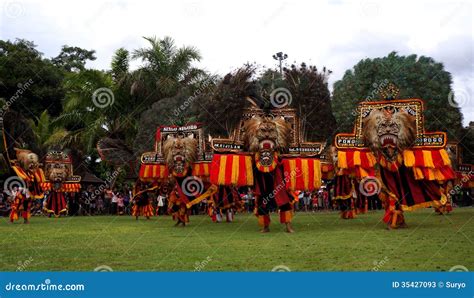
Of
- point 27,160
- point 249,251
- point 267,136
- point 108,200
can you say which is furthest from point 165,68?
point 249,251

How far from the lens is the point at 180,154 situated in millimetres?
16375

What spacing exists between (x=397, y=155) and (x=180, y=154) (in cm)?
623

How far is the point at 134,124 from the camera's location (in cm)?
3025

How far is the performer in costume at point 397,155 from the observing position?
521 inches

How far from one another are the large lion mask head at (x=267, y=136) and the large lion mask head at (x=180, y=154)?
327cm

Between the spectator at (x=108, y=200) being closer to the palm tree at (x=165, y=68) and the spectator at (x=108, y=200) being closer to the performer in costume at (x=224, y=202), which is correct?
the palm tree at (x=165, y=68)

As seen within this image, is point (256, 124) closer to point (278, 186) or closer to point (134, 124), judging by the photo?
point (278, 186)

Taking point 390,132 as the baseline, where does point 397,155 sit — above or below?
below

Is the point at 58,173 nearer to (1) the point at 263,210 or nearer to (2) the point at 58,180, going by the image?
(2) the point at 58,180

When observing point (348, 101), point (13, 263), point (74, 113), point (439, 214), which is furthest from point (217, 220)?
point (348, 101)

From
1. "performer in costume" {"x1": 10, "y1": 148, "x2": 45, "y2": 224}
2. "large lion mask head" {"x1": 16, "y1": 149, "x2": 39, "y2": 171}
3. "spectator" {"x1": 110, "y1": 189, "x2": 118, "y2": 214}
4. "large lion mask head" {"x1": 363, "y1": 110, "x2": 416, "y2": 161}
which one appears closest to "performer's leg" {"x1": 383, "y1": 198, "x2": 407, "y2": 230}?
"large lion mask head" {"x1": 363, "y1": 110, "x2": 416, "y2": 161}

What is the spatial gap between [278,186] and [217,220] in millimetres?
6441

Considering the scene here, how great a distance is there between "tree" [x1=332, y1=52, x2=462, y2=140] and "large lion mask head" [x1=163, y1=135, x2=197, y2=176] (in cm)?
1929

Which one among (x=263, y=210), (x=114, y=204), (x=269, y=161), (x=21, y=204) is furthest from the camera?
(x=114, y=204)
